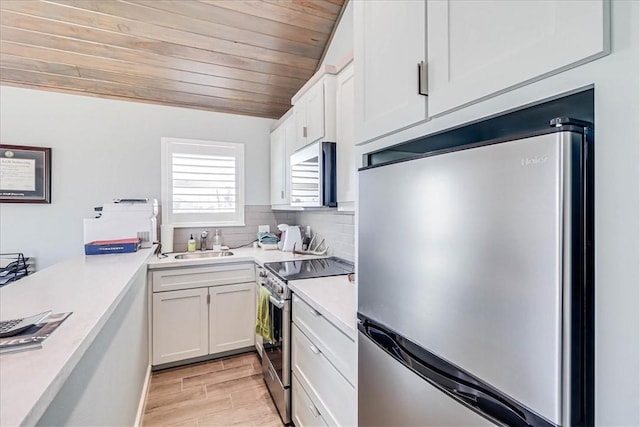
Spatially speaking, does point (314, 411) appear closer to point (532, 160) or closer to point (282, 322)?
point (282, 322)

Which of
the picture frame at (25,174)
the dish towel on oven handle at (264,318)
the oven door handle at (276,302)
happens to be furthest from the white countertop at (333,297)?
the picture frame at (25,174)

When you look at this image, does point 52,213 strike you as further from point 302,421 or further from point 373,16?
point 373,16

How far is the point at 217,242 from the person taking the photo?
10.9 feet

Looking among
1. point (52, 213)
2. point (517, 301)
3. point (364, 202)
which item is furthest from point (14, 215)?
point (517, 301)

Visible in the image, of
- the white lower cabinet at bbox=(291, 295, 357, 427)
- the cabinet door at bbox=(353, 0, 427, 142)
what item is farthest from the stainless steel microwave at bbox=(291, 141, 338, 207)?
the cabinet door at bbox=(353, 0, 427, 142)

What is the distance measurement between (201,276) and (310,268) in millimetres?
1054

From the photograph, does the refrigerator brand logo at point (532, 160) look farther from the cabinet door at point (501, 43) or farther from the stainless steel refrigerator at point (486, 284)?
the cabinet door at point (501, 43)

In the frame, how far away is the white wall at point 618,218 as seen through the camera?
474mm

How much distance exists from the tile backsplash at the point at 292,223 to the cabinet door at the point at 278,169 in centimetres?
27

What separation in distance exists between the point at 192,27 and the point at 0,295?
2.27 metres

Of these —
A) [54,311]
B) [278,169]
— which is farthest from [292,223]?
[54,311]

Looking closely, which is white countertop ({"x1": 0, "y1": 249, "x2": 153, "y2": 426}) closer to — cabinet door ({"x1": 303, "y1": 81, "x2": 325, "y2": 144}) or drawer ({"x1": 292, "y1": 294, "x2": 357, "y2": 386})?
drawer ({"x1": 292, "y1": 294, "x2": 357, "y2": 386})

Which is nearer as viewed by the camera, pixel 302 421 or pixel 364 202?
pixel 364 202

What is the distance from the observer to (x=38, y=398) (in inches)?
21.3
